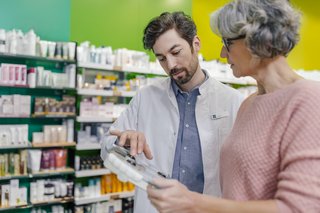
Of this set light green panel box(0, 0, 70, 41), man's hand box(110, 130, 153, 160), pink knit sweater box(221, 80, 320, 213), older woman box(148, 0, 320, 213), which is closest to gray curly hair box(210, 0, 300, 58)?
older woman box(148, 0, 320, 213)

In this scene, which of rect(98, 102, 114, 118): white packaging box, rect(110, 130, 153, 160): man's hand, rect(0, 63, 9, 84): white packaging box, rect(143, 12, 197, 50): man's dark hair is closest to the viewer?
rect(110, 130, 153, 160): man's hand

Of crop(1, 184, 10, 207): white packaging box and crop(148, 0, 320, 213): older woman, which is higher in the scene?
crop(148, 0, 320, 213): older woman

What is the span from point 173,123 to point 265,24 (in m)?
0.87

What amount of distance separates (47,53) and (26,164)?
1.31 meters

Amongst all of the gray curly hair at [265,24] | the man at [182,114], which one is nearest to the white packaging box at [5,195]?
the man at [182,114]

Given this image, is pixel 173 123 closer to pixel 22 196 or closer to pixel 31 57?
pixel 31 57

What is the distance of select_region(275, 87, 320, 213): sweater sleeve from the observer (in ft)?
2.52

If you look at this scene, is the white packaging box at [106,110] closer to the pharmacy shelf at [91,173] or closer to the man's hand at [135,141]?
the pharmacy shelf at [91,173]

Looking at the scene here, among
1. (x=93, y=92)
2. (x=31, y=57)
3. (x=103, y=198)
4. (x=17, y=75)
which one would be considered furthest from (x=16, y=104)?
(x=103, y=198)

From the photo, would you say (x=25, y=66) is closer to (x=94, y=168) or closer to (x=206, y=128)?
(x=94, y=168)

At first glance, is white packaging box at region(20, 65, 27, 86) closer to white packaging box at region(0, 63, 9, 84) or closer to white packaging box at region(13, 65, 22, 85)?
white packaging box at region(13, 65, 22, 85)

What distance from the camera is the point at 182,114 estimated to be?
168 cm

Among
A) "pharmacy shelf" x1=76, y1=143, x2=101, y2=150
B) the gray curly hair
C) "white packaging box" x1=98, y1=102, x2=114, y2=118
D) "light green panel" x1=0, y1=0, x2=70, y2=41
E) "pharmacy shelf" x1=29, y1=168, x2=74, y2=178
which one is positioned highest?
"light green panel" x1=0, y1=0, x2=70, y2=41

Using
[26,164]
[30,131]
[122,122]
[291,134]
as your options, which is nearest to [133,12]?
[30,131]
